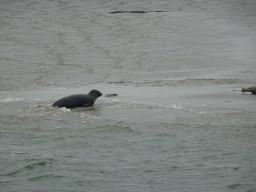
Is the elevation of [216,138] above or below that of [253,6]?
below

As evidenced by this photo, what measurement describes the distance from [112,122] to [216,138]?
5.42 ft

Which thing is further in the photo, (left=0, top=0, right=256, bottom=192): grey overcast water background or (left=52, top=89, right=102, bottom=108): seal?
(left=52, top=89, right=102, bottom=108): seal

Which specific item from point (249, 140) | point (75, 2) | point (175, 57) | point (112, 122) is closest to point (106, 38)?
point (175, 57)

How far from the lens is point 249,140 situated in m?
4.89

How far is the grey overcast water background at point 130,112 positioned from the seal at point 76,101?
187mm

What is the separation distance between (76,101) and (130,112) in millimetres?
1106

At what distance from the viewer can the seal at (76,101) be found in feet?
23.3

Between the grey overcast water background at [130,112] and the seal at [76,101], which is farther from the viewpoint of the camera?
the seal at [76,101]

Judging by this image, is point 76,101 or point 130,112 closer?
point 130,112

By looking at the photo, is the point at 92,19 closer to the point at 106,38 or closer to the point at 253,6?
the point at 106,38

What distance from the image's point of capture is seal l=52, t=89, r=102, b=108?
7.09 metres

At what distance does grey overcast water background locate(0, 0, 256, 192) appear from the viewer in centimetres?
388

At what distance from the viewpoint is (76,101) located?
7219mm

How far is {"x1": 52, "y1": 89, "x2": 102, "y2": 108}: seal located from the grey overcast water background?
19cm
